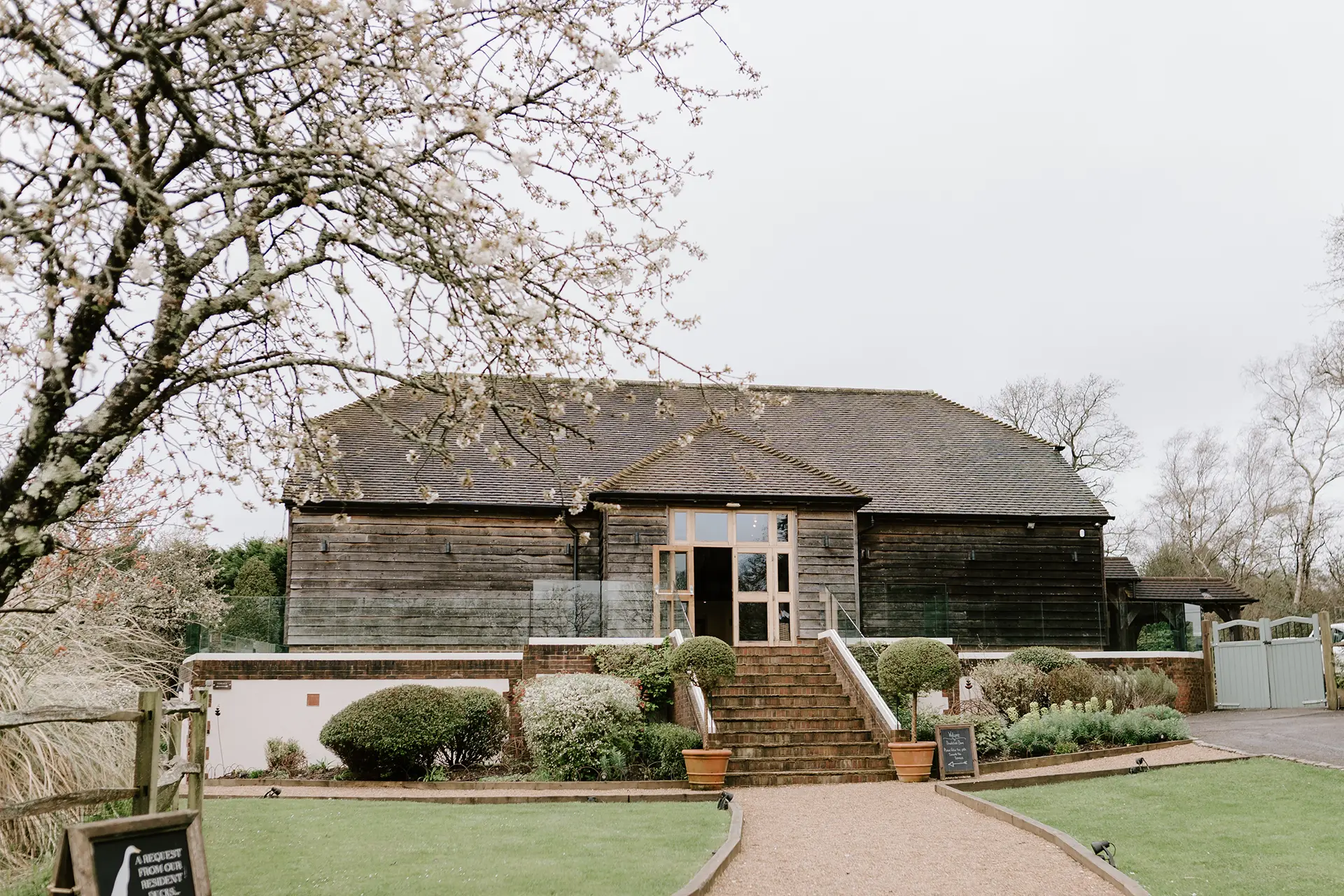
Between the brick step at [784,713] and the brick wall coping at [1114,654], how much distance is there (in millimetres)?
4409

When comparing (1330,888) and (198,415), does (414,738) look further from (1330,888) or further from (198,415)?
(1330,888)

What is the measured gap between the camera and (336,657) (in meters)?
17.5

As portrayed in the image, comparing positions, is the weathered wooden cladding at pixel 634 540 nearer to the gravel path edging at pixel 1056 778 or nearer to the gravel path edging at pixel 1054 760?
the gravel path edging at pixel 1054 760

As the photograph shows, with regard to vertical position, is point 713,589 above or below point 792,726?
above

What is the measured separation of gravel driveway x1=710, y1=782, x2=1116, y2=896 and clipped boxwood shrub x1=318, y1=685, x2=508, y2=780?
494 centimetres

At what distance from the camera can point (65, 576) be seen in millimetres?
10797

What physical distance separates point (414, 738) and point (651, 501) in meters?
6.93

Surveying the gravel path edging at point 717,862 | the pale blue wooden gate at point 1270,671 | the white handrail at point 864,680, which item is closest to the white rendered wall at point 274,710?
the white handrail at point 864,680

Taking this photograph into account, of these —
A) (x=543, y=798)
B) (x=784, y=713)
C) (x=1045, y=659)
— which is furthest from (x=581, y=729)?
(x=1045, y=659)

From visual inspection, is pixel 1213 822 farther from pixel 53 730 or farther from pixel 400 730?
pixel 400 730

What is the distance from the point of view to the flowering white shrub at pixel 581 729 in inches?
579

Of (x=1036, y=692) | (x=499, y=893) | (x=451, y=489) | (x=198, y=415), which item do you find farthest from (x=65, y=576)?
(x=1036, y=692)

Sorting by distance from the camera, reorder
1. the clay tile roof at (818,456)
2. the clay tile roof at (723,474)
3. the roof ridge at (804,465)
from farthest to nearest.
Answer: the clay tile roof at (818,456) < the roof ridge at (804,465) < the clay tile roof at (723,474)

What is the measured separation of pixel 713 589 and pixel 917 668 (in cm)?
777
